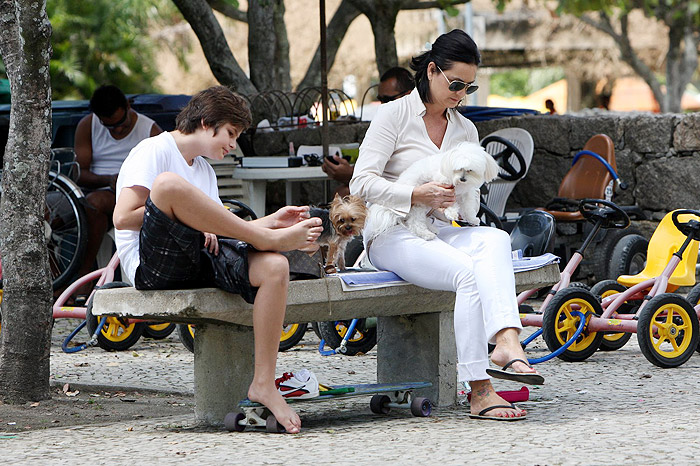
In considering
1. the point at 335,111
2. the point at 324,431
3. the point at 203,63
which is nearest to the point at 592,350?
the point at 324,431

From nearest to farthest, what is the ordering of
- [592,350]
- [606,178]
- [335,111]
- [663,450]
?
[663,450]
[592,350]
[606,178]
[335,111]

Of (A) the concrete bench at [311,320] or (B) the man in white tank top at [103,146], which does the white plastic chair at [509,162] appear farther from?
(A) the concrete bench at [311,320]

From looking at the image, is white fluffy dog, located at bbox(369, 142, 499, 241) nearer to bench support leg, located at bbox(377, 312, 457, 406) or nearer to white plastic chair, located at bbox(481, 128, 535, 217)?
bench support leg, located at bbox(377, 312, 457, 406)

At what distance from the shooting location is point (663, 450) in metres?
3.82

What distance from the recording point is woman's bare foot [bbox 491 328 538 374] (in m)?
4.36

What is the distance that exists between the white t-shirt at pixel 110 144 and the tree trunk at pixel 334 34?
3690mm

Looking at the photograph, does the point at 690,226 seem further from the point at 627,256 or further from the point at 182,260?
the point at 182,260

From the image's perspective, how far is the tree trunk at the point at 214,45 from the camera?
1120cm

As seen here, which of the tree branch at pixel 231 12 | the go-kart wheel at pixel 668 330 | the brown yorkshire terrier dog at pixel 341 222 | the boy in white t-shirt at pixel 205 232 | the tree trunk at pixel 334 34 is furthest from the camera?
the tree branch at pixel 231 12

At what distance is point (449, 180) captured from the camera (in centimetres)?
475

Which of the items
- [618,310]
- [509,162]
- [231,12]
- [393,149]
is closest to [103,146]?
[509,162]

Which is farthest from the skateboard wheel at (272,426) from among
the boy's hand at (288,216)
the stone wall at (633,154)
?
the stone wall at (633,154)

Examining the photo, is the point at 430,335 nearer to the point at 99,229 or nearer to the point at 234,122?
the point at 234,122

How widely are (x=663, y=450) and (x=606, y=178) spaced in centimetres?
490
